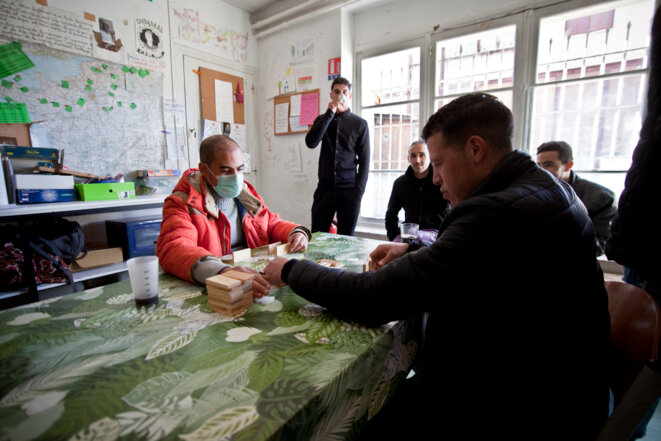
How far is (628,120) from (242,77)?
4.01 metres

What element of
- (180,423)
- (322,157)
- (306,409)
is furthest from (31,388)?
(322,157)

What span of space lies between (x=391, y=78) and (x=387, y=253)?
313 centimetres

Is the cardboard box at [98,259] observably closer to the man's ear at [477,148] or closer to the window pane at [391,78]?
the man's ear at [477,148]

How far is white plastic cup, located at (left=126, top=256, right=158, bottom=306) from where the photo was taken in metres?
0.88

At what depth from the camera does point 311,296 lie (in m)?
0.84

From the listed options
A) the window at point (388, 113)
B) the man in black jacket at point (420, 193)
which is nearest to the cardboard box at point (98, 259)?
the man in black jacket at point (420, 193)

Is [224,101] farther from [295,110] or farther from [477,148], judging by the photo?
[477,148]

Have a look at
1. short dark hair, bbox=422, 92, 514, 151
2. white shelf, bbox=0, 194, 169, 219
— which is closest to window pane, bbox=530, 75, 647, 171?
short dark hair, bbox=422, 92, 514, 151

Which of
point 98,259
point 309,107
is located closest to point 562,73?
point 309,107

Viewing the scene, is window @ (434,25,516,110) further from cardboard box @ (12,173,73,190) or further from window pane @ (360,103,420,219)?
cardboard box @ (12,173,73,190)

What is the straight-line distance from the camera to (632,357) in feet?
2.70

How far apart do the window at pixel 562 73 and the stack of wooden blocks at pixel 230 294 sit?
2849 mm

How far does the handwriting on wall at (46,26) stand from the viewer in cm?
241

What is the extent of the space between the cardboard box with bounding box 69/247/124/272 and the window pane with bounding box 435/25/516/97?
3.36 metres
